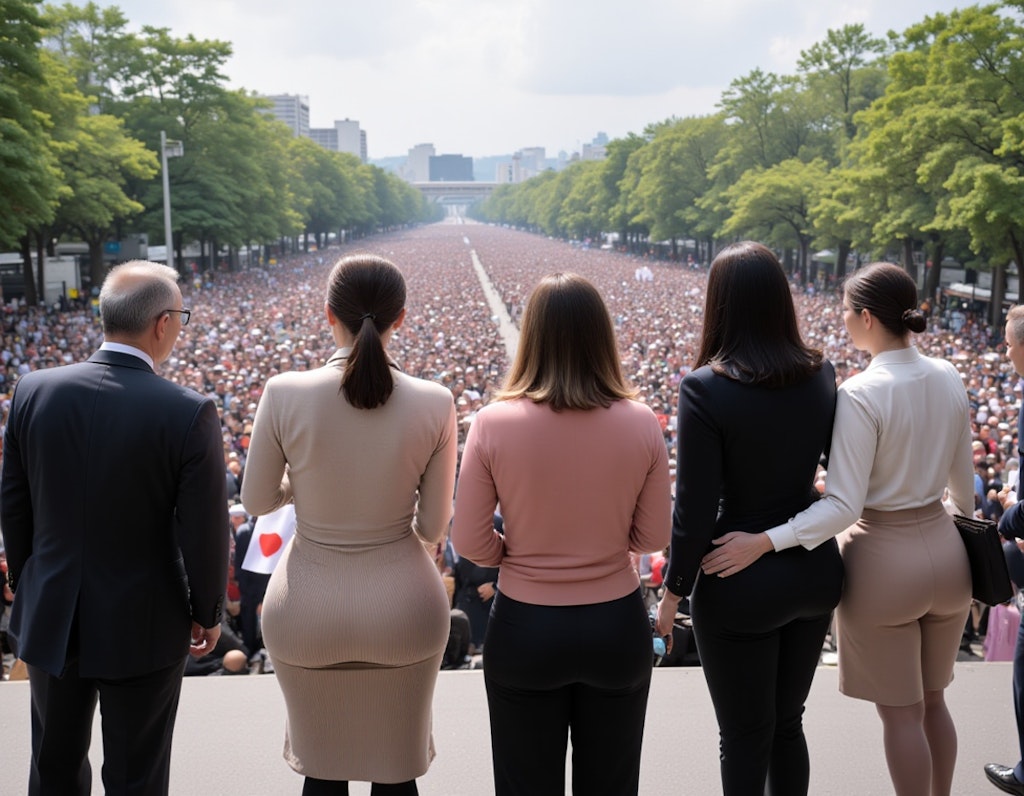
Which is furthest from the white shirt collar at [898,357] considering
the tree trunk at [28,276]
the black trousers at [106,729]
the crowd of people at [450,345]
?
the tree trunk at [28,276]

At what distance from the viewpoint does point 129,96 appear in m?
45.6

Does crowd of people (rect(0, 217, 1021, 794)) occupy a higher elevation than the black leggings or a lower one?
higher

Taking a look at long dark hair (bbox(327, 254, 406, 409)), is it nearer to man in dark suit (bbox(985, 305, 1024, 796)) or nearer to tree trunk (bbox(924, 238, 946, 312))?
man in dark suit (bbox(985, 305, 1024, 796))

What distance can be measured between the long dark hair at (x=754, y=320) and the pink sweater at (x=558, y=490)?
37 cm

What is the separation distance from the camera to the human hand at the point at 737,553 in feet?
8.71

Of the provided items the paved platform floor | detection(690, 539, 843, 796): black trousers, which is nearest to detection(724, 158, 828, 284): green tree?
the paved platform floor

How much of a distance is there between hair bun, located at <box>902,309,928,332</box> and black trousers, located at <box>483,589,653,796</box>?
109 cm

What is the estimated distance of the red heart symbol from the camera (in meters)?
4.94

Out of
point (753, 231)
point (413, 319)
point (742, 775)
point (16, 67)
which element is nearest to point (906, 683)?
point (742, 775)

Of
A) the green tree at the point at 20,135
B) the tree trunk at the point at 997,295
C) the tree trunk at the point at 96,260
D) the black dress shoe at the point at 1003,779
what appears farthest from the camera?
the tree trunk at the point at 96,260

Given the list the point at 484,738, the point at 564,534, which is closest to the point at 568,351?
the point at 564,534

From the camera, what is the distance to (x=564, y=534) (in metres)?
2.49

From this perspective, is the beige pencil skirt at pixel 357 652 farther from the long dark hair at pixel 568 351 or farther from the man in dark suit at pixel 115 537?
the long dark hair at pixel 568 351

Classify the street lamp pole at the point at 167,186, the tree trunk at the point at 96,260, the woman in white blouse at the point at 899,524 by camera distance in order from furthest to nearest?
the tree trunk at the point at 96,260, the street lamp pole at the point at 167,186, the woman in white blouse at the point at 899,524
